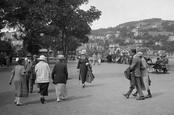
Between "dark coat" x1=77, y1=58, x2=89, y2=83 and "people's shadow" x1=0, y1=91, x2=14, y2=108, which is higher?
"dark coat" x1=77, y1=58, x2=89, y2=83

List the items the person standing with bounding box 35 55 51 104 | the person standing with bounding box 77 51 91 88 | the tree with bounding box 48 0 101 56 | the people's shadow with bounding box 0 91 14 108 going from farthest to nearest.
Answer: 1. the tree with bounding box 48 0 101 56
2. the person standing with bounding box 77 51 91 88
3. the people's shadow with bounding box 0 91 14 108
4. the person standing with bounding box 35 55 51 104

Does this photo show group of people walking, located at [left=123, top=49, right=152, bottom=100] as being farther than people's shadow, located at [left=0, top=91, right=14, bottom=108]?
Yes

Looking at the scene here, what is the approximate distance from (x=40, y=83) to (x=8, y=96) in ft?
7.27

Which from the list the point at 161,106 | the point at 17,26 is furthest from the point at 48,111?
the point at 17,26

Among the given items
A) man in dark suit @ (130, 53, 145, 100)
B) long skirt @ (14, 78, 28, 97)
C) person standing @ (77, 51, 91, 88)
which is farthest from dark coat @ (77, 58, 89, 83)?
long skirt @ (14, 78, 28, 97)

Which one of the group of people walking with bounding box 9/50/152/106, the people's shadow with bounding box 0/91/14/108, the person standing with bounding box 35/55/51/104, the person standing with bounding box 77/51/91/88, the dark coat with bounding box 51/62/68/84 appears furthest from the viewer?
the person standing with bounding box 77/51/91/88

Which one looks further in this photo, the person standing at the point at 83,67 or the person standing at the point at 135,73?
the person standing at the point at 83,67

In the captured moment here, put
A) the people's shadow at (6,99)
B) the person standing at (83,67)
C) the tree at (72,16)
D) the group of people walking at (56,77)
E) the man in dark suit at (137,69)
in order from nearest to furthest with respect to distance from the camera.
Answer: the group of people walking at (56,77) < the people's shadow at (6,99) < the man in dark suit at (137,69) < the person standing at (83,67) < the tree at (72,16)

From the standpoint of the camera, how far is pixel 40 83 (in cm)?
955

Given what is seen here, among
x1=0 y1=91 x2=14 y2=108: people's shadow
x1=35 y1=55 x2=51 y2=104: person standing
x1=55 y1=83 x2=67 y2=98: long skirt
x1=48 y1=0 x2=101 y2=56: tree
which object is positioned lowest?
x1=0 y1=91 x2=14 y2=108: people's shadow

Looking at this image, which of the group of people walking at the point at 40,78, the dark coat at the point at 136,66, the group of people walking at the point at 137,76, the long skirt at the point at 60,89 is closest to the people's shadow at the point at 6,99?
the group of people walking at the point at 40,78

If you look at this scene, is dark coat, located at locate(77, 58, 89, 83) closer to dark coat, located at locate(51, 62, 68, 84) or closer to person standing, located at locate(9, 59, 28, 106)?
dark coat, located at locate(51, 62, 68, 84)

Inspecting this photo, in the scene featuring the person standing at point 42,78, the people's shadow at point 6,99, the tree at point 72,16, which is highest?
the tree at point 72,16

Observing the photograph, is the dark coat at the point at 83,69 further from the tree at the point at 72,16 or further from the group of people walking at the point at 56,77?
the tree at the point at 72,16
